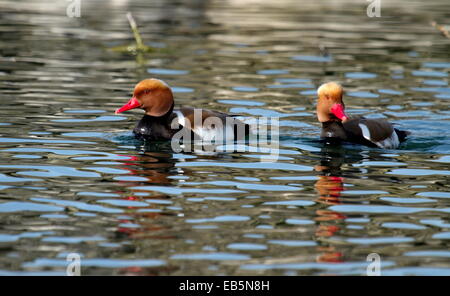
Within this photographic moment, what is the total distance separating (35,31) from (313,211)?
17915 mm

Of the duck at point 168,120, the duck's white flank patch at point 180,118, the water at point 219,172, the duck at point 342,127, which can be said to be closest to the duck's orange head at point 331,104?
the duck at point 342,127

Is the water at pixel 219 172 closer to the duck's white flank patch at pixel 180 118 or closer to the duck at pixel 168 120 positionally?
the duck at pixel 168 120

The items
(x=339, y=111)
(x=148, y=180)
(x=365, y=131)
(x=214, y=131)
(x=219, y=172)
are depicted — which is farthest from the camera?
(x=214, y=131)

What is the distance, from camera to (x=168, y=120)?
12117 mm

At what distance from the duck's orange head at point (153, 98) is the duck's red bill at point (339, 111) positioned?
88.6 inches

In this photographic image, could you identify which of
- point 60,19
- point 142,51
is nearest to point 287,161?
point 142,51

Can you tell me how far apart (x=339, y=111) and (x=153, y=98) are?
256cm

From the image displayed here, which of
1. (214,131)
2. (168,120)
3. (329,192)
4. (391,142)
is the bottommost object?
(329,192)

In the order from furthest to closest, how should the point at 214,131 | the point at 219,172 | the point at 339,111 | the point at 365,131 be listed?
1. the point at 214,131
2. the point at 365,131
3. the point at 339,111
4. the point at 219,172

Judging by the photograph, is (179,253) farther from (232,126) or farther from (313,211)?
(232,126)

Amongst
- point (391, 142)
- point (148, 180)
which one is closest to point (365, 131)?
point (391, 142)

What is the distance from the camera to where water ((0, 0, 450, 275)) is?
7.31 metres

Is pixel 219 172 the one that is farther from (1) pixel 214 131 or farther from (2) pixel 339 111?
(2) pixel 339 111

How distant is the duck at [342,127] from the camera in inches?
468
